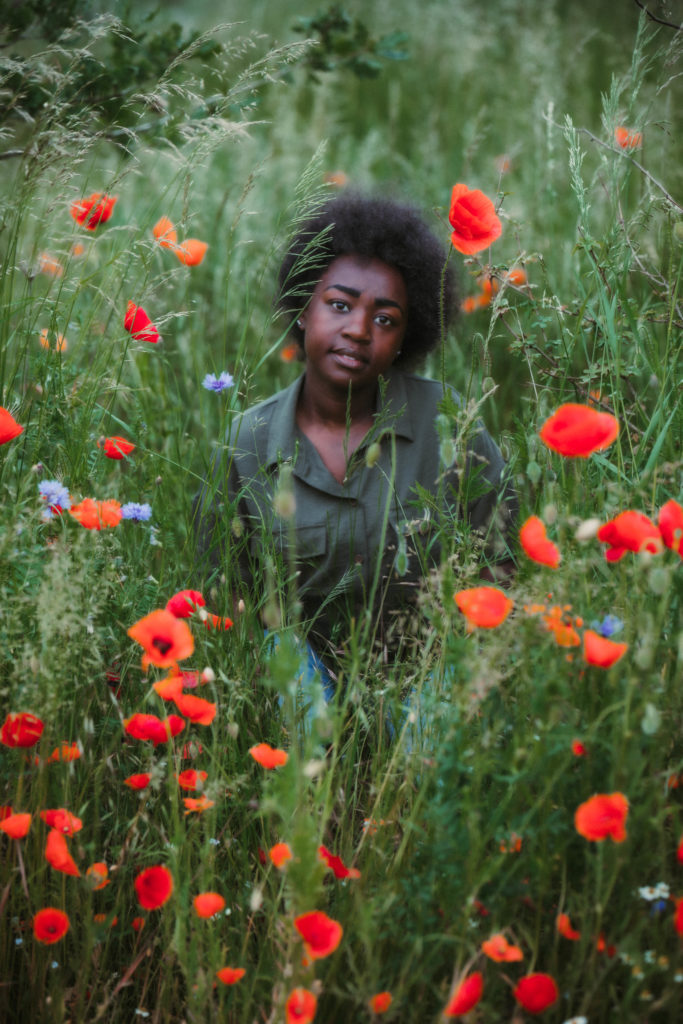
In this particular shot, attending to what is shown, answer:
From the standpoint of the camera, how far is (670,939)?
1.15 metres

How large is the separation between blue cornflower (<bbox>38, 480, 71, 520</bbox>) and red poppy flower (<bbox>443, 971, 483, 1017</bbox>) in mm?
904

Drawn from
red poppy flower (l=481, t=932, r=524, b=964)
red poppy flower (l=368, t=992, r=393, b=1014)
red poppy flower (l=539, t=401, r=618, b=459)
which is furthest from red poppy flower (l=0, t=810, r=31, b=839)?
red poppy flower (l=539, t=401, r=618, b=459)

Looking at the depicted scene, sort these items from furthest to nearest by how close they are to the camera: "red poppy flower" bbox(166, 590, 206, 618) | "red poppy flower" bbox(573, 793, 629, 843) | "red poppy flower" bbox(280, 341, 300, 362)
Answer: "red poppy flower" bbox(280, 341, 300, 362) → "red poppy flower" bbox(166, 590, 206, 618) → "red poppy flower" bbox(573, 793, 629, 843)

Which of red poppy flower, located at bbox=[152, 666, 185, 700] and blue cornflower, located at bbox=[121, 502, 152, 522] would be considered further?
blue cornflower, located at bbox=[121, 502, 152, 522]

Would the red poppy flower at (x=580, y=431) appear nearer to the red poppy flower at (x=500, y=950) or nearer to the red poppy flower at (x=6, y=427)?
the red poppy flower at (x=500, y=950)

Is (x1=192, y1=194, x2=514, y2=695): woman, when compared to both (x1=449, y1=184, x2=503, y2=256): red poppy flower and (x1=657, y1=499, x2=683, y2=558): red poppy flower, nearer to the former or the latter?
(x1=449, y1=184, x2=503, y2=256): red poppy flower

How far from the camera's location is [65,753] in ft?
4.06

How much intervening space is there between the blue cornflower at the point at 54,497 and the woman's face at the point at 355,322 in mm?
720

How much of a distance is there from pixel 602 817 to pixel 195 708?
533mm

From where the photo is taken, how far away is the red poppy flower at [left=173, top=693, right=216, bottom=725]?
121cm

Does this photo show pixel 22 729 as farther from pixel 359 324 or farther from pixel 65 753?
pixel 359 324

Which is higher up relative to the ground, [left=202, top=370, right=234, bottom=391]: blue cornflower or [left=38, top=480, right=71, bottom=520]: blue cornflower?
[left=202, top=370, right=234, bottom=391]: blue cornflower

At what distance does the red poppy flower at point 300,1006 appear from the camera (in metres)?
1.00

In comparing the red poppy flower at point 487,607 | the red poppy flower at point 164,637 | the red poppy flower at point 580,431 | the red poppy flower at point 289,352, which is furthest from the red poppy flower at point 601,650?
the red poppy flower at point 289,352
